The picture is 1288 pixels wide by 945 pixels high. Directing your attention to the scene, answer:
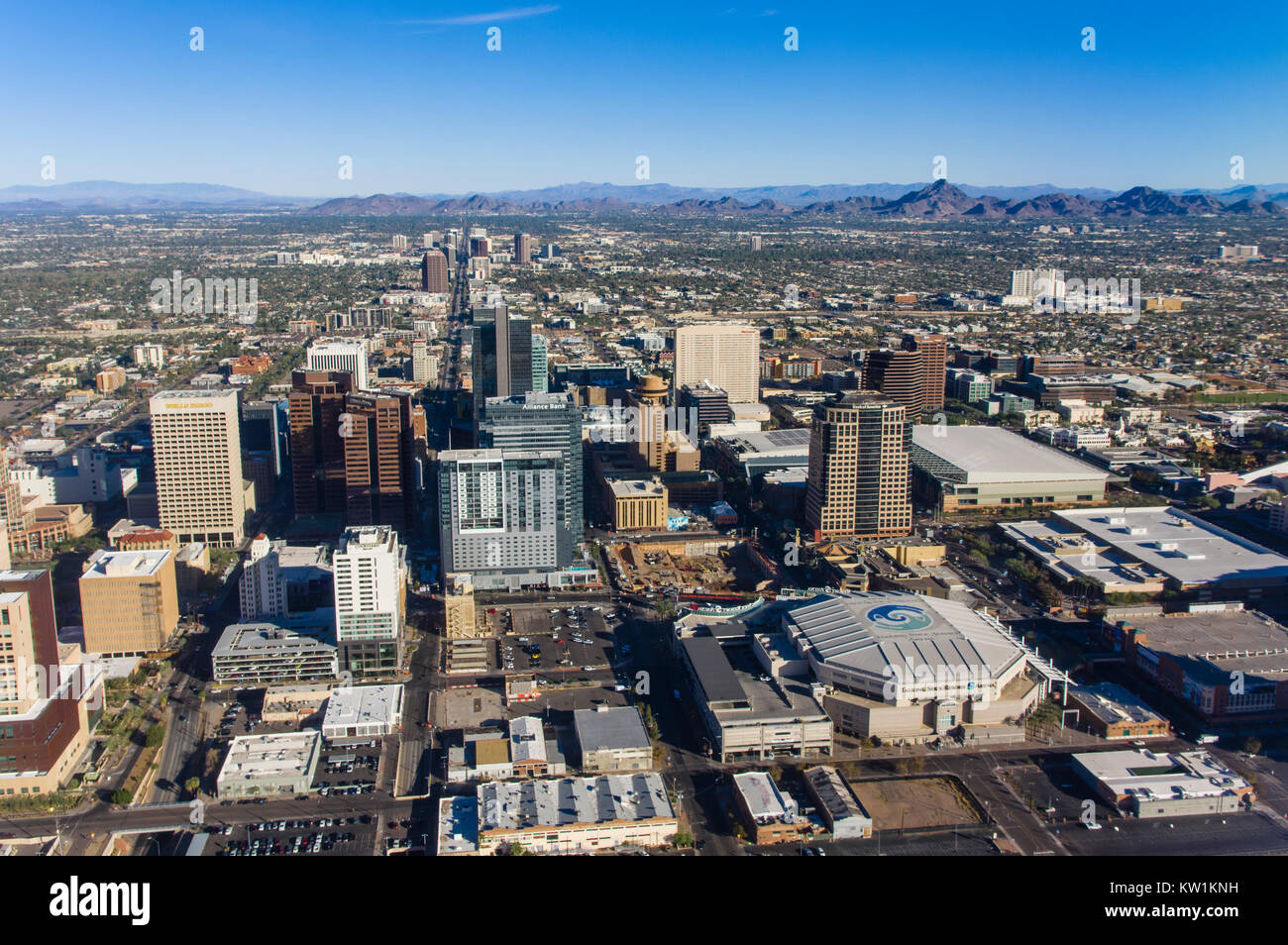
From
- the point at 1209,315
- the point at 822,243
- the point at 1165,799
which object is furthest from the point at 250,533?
the point at 822,243

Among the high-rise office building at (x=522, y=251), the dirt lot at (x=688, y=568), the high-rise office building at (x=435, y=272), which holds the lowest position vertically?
the dirt lot at (x=688, y=568)

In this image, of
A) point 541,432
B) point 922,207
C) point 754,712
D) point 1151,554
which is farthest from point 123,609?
point 922,207

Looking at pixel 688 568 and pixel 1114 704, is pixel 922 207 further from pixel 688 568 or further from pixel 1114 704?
pixel 1114 704

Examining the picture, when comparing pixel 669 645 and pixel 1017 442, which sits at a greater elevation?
pixel 1017 442

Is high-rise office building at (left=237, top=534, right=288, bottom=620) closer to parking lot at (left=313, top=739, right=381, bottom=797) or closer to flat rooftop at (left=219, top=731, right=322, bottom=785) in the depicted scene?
flat rooftop at (left=219, top=731, right=322, bottom=785)

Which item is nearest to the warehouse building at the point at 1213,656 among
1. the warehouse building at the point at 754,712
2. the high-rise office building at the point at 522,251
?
the warehouse building at the point at 754,712

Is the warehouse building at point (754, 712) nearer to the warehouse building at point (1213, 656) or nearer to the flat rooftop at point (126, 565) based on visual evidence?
the warehouse building at point (1213, 656)
